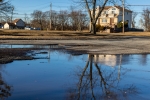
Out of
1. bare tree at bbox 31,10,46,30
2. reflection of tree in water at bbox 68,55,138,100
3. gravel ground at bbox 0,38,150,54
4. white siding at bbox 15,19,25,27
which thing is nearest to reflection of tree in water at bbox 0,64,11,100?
reflection of tree in water at bbox 68,55,138,100

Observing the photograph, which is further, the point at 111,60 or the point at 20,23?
the point at 20,23

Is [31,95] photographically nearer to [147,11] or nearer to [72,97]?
[72,97]

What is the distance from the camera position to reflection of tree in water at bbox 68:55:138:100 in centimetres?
585

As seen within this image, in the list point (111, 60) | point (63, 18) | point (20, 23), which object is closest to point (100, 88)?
point (111, 60)

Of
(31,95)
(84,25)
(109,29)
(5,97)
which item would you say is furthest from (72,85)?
(84,25)

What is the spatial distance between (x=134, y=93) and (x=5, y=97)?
3280 mm

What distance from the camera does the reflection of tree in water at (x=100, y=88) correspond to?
5852mm

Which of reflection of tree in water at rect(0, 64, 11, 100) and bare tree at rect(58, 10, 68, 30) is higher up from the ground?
bare tree at rect(58, 10, 68, 30)

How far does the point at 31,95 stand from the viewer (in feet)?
19.3

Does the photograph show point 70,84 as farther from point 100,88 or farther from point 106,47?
point 106,47

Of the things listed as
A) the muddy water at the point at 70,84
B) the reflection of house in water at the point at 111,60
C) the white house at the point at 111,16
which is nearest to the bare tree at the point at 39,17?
the white house at the point at 111,16

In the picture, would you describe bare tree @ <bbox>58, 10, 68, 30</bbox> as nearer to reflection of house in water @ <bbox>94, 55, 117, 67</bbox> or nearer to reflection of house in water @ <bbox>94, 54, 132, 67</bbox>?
reflection of house in water @ <bbox>94, 54, 132, 67</bbox>

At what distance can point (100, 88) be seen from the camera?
6.60 meters

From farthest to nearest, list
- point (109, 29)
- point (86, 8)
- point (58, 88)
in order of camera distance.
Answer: point (109, 29), point (86, 8), point (58, 88)
